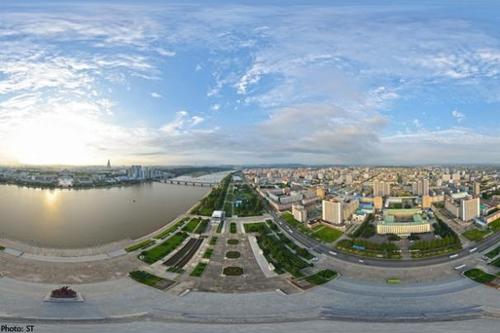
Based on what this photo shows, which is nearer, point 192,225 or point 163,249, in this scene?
point 163,249

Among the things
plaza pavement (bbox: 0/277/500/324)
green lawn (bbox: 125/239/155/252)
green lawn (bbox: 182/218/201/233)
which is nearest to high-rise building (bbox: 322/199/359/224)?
green lawn (bbox: 182/218/201/233)

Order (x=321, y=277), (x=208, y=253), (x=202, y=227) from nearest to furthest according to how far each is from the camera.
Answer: (x=321, y=277) → (x=208, y=253) → (x=202, y=227)

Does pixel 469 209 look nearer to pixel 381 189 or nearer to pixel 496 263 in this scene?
pixel 496 263

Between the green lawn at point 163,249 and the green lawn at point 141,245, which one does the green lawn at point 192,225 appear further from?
the green lawn at point 141,245

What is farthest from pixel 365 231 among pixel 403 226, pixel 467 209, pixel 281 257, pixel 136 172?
pixel 136 172

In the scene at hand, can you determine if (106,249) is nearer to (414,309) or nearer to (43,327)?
(43,327)

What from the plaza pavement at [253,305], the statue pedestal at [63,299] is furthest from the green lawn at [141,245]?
the statue pedestal at [63,299]

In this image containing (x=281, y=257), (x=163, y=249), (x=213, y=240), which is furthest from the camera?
(x=213, y=240)

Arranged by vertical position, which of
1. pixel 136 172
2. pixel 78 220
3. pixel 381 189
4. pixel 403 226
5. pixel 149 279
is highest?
pixel 136 172
